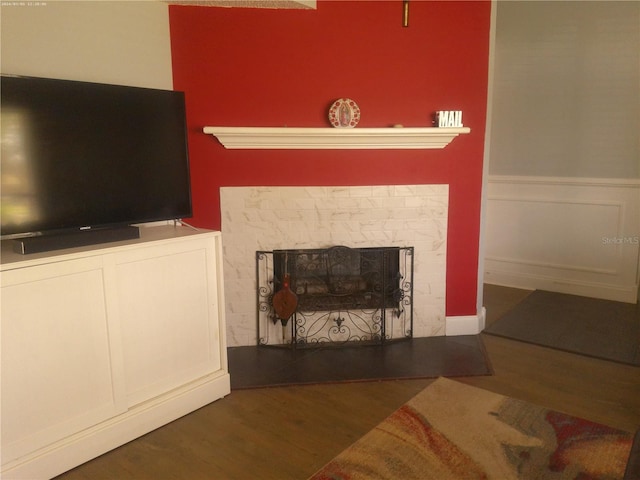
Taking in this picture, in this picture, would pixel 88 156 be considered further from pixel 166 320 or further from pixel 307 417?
pixel 307 417

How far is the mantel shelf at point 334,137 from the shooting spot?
9.45ft

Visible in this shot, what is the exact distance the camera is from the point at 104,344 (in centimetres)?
209

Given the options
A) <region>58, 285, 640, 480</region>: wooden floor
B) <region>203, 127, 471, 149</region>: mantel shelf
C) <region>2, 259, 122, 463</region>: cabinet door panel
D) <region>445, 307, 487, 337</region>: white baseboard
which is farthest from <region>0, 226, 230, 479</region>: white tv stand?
<region>445, 307, 487, 337</region>: white baseboard

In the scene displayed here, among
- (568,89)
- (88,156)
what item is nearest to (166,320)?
(88,156)

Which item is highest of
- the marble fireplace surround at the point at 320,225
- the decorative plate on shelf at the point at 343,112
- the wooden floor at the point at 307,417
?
the decorative plate on shelf at the point at 343,112

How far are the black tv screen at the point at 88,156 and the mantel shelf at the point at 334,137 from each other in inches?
18.3

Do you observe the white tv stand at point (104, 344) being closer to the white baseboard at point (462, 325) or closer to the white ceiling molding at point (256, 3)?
the white ceiling molding at point (256, 3)

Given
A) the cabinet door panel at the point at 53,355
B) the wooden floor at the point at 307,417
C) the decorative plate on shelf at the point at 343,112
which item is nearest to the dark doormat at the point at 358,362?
the wooden floor at the point at 307,417

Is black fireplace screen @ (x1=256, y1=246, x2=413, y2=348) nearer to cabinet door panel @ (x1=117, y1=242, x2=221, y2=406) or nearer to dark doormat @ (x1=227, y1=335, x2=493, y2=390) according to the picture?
dark doormat @ (x1=227, y1=335, x2=493, y2=390)

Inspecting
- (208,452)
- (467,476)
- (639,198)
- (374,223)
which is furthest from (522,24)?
(208,452)

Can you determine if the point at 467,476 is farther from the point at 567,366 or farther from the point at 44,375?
the point at 44,375

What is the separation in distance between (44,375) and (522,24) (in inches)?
172

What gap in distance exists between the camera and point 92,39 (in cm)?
245

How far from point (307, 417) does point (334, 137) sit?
1.63 meters
